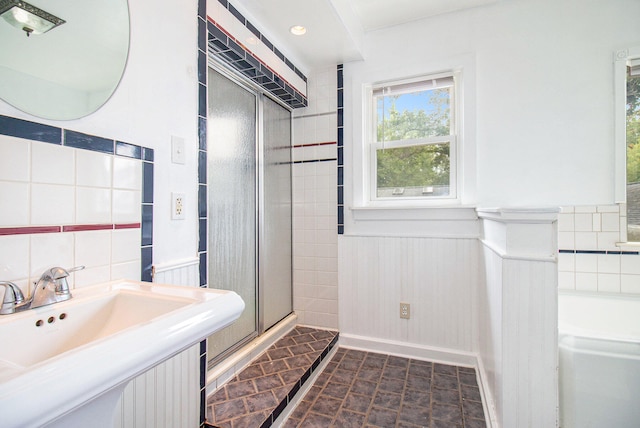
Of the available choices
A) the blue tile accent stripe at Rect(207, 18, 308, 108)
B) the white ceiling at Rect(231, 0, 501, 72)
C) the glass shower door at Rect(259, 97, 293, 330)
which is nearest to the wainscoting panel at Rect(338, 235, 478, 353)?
the glass shower door at Rect(259, 97, 293, 330)

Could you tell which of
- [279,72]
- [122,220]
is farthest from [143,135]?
[279,72]

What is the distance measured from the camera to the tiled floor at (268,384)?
4.68 feet

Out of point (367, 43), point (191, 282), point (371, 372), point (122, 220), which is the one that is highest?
point (367, 43)

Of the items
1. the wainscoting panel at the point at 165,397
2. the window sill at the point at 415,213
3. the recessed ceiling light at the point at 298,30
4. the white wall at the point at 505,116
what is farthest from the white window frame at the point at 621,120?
the wainscoting panel at the point at 165,397

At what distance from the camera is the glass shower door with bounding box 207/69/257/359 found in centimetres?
173

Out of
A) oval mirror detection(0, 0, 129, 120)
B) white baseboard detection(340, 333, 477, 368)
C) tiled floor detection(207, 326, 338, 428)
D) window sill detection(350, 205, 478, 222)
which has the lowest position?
white baseboard detection(340, 333, 477, 368)

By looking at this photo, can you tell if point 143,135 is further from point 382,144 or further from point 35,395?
point 382,144

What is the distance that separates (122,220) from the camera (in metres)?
1.09

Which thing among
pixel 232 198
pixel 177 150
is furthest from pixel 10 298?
pixel 232 198

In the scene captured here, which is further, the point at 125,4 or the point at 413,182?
the point at 413,182

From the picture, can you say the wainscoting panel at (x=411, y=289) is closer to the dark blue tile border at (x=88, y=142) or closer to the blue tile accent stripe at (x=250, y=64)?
the blue tile accent stripe at (x=250, y=64)

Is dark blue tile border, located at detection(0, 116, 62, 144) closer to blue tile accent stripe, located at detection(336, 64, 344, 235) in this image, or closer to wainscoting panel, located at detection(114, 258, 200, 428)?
wainscoting panel, located at detection(114, 258, 200, 428)

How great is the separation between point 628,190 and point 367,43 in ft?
6.64

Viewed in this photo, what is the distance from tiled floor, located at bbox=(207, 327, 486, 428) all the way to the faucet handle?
40.6 inches
